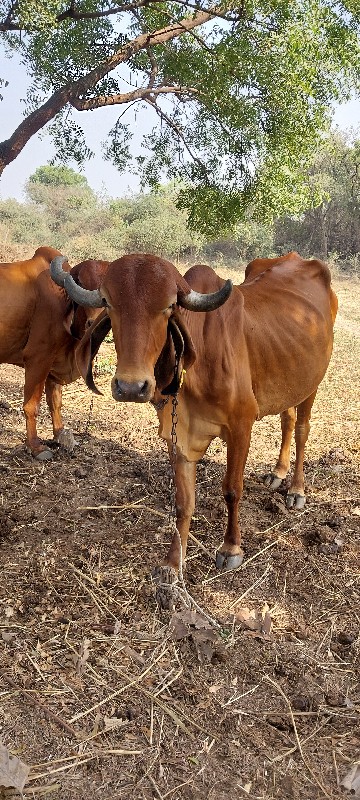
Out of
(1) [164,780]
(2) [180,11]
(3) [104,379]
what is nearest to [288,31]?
(2) [180,11]

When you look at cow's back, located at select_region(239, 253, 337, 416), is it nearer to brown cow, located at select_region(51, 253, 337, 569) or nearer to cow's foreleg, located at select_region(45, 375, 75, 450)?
brown cow, located at select_region(51, 253, 337, 569)

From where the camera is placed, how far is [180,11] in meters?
9.21

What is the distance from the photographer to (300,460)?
5277mm

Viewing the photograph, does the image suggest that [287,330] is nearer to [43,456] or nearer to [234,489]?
[234,489]

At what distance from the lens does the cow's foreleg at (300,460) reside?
5.15m

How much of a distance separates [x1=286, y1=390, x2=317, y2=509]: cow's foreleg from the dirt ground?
124 mm

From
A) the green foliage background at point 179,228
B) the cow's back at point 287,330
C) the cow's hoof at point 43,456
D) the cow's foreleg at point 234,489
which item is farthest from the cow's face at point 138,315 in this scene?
the green foliage background at point 179,228

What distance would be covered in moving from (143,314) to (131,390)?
14.9 inches

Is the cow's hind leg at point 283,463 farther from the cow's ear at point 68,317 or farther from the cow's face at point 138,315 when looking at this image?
the cow's face at point 138,315

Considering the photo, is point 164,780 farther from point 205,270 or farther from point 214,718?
point 205,270

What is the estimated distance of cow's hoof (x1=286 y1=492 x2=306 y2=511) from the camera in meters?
5.13

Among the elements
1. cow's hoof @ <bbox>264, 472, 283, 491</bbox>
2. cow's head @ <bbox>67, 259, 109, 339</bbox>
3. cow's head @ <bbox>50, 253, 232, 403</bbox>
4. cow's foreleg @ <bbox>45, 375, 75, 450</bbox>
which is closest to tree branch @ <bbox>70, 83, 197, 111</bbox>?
cow's foreleg @ <bbox>45, 375, 75, 450</bbox>

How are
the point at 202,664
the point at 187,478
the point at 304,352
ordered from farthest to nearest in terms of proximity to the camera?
the point at 304,352
the point at 187,478
the point at 202,664

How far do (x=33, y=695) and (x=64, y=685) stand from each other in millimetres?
149
